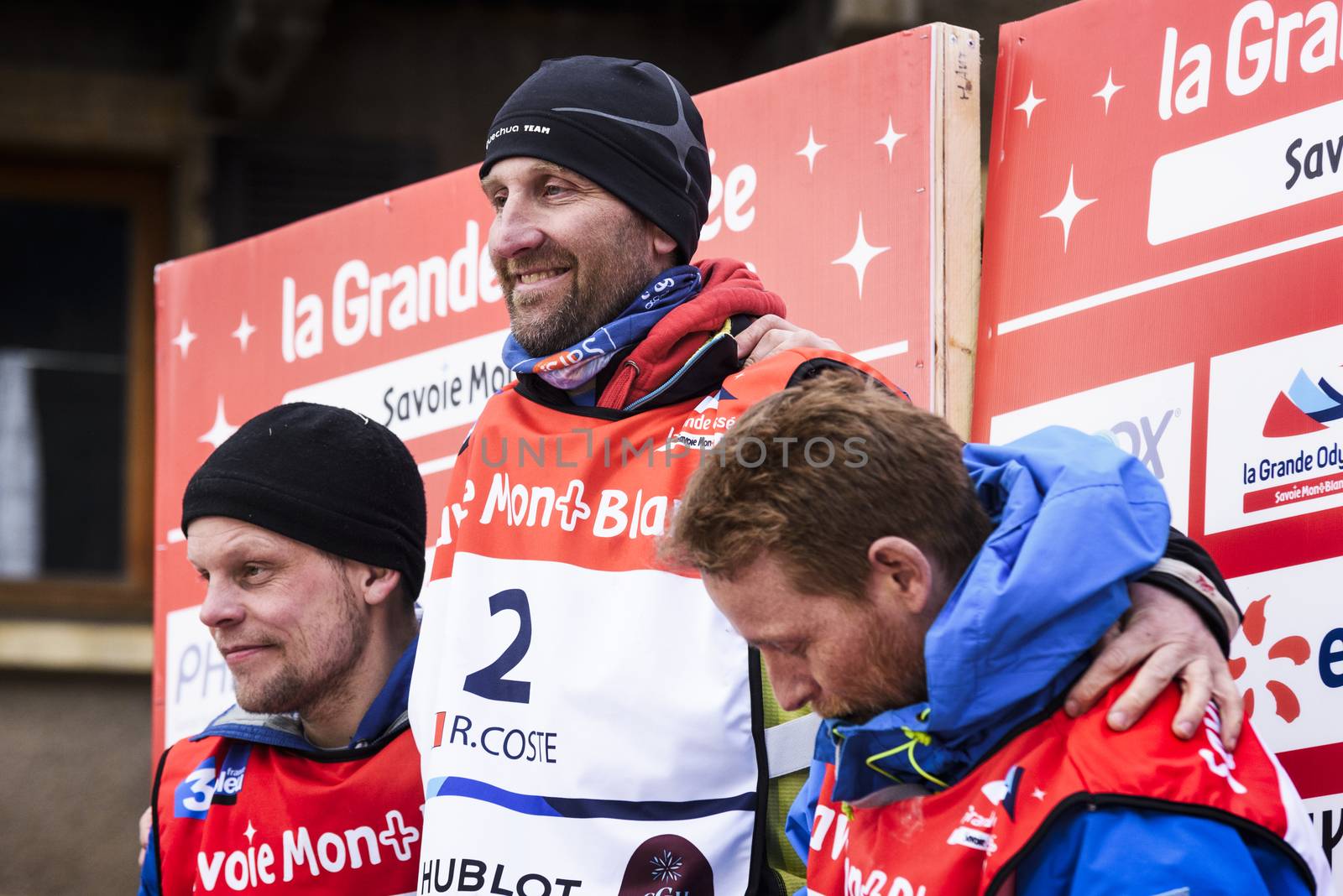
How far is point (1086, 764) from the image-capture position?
65.8 inches

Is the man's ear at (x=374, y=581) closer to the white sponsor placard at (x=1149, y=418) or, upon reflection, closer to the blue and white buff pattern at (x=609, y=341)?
the blue and white buff pattern at (x=609, y=341)

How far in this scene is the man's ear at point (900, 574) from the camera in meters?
1.75

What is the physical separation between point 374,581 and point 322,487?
0.17 meters

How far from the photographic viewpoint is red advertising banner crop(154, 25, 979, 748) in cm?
274

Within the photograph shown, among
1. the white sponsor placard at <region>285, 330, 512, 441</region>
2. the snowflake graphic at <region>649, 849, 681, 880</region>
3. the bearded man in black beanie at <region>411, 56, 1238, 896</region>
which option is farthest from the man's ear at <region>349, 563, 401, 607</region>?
the snowflake graphic at <region>649, 849, 681, 880</region>

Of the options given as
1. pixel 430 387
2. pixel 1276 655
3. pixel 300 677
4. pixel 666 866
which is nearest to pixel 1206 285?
pixel 1276 655

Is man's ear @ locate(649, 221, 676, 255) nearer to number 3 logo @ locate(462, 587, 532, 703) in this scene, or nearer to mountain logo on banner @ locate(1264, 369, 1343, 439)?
number 3 logo @ locate(462, 587, 532, 703)

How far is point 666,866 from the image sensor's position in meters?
2.30

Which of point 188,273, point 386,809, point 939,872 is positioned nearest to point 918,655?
point 939,872

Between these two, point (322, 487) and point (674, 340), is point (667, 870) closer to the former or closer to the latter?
point (674, 340)

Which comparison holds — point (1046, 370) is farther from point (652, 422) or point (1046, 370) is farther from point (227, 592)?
point (227, 592)

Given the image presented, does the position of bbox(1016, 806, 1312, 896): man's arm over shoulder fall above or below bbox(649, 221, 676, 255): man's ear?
below

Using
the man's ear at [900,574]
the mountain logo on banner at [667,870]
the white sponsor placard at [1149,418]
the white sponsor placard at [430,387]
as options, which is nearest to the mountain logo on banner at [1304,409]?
the white sponsor placard at [1149,418]

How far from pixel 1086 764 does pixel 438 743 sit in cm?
107
